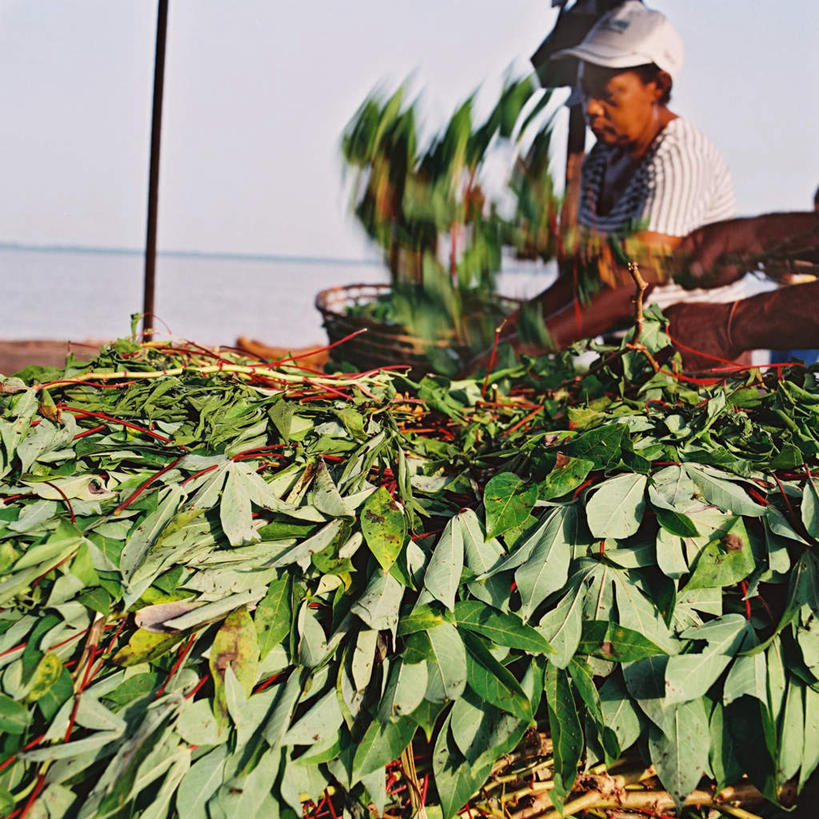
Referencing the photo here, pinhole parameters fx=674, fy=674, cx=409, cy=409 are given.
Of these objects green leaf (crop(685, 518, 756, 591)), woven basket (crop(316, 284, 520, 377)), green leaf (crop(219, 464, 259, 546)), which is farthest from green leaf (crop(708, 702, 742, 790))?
woven basket (crop(316, 284, 520, 377))

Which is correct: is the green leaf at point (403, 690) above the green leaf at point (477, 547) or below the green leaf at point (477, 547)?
below

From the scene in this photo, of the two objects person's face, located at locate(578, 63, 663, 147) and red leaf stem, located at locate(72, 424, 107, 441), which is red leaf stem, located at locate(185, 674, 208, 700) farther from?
person's face, located at locate(578, 63, 663, 147)

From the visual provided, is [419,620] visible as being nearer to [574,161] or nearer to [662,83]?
[574,161]

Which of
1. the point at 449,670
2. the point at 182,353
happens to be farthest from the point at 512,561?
the point at 182,353

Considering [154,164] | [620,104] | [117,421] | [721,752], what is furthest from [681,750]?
[154,164]

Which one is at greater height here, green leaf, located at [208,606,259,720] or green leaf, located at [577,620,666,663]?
green leaf, located at [577,620,666,663]

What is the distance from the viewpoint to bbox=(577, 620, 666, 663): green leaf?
0.55 metres

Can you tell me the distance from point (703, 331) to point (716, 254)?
0.15m

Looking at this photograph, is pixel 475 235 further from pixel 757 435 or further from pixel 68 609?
pixel 68 609

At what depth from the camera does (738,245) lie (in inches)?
50.9

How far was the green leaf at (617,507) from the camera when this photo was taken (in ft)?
1.91

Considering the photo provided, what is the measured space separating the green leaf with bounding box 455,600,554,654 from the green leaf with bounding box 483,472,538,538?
0.06 metres

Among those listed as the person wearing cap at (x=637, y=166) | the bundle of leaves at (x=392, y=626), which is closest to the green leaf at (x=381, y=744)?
the bundle of leaves at (x=392, y=626)

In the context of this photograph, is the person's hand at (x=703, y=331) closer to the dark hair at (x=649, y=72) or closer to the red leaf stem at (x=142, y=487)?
the dark hair at (x=649, y=72)
